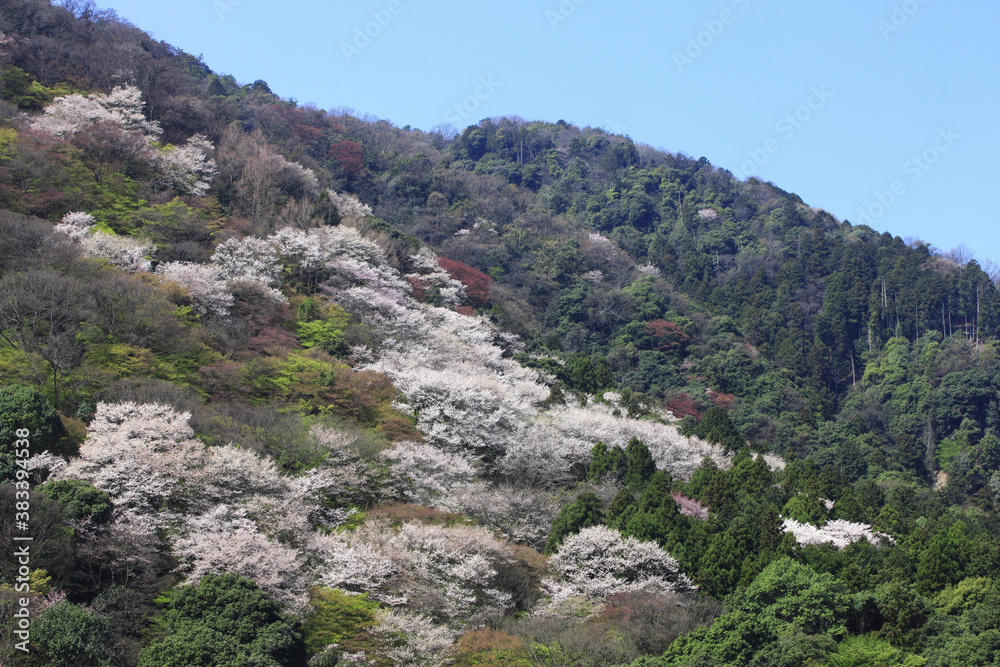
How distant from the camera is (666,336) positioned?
59875 mm

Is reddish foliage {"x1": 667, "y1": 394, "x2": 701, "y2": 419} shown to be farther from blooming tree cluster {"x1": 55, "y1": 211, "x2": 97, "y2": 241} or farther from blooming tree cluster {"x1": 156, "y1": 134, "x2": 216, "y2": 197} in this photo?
blooming tree cluster {"x1": 55, "y1": 211, "x2": 97, "y2": 241}

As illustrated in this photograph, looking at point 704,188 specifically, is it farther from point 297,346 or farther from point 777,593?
point 777,593

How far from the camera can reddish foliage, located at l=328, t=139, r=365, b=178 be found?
6825 centimetres

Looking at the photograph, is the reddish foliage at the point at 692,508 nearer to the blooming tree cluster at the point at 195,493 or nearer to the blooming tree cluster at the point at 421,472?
the blooming tree cluster at the point at 421,472

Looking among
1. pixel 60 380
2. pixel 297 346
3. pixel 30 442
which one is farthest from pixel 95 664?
pixel 297 346

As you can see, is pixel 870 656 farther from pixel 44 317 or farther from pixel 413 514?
pixel 44 317

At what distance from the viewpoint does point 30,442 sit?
21.2 meters

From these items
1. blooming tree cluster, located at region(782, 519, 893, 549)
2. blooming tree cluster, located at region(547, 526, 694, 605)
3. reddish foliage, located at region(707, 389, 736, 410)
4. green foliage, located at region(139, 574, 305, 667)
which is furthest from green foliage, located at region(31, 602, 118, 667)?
reddish foliage, located at region(707, 389, 736, 410)

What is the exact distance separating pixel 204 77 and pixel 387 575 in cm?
6404

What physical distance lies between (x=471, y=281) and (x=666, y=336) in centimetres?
1469

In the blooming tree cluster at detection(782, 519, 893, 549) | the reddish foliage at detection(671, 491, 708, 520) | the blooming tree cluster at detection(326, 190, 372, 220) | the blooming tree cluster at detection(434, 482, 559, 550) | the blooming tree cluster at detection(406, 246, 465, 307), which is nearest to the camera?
the blooming tree cluster at detection(434, 482, 559, 550)

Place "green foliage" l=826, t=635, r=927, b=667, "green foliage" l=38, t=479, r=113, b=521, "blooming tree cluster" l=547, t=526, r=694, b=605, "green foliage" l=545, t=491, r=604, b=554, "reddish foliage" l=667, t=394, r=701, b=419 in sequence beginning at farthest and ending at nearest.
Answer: "reddish foliage" l=667, t=394, r=701, b=419
"green foliage" l=545, t=491, r=604, b=554
"blooming tree cluster" l=547, t=526, r=694, b=605
"green foliage" l=826, t=635, r=927, b=667
"green foliage" l=38, t=479, r=113, b=521

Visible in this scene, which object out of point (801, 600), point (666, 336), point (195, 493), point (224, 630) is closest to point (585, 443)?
point (801, 600)

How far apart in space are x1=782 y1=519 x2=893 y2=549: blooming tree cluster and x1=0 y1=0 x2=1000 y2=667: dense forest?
0.13 metres
